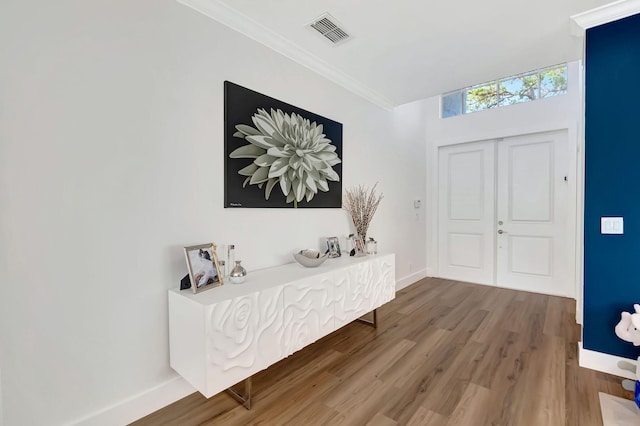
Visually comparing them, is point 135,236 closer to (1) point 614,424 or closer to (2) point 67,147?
(2) point 67,147

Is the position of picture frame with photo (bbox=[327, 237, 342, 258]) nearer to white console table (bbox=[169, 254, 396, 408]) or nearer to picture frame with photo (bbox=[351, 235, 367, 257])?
picture frame with photo (bbox=[351, 235, 367, 257])

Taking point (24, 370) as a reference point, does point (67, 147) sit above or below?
above

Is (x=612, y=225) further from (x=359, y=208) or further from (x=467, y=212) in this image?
(x=467, y=212)

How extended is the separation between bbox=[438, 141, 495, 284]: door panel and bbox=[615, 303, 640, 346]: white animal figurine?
8.02ft

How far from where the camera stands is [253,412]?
1.70 meters

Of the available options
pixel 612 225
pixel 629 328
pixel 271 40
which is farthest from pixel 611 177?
pixel 271 40

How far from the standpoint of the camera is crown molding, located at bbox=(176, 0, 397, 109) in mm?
1939

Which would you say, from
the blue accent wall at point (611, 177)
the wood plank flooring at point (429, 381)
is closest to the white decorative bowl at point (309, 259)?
the wood plank flooring at point (429, 381)

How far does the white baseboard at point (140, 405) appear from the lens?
1514 mm

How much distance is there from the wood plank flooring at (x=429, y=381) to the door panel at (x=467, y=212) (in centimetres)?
142

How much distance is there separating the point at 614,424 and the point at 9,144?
→ 11.0 feet

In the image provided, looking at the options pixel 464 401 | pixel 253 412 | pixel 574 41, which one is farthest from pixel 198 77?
pixel 574 41

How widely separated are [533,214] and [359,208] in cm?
264

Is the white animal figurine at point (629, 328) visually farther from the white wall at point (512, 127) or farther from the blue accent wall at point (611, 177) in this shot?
the white wall at point (512, 127)
